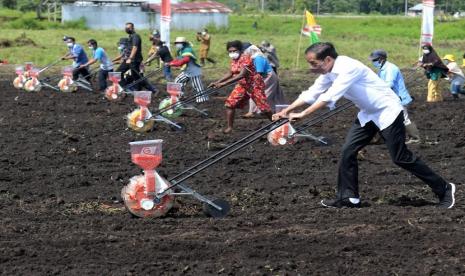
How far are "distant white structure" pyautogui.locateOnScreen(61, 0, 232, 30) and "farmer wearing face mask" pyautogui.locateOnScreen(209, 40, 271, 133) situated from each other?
154 ft

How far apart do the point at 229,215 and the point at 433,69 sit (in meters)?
12.5

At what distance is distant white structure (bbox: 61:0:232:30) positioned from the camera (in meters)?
61.2

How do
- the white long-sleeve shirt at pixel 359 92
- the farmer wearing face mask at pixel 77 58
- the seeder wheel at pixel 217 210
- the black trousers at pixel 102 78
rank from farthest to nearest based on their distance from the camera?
the farmer wearing face mask at pixel 77 58
the black trousers at pixel 102 78
the seeder wheel at pixel 217 210
the white long-sleeve shirt at pixel 359 92

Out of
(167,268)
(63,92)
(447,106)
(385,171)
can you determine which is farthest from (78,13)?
(167,268)

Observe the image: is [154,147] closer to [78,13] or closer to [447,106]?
[447,106]

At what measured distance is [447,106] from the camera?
60.8 ft

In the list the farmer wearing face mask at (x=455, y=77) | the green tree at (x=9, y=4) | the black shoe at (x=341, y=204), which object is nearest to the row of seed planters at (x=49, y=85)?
the farmer wearing face mask at (x=455, y=77)

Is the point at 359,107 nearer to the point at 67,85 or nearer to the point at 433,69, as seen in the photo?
the point at 433,69

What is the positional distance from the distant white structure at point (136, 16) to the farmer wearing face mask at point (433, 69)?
4186 centimetres

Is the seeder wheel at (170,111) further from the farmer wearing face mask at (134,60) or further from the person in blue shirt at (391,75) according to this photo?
the person in blue shirt at (391,75)

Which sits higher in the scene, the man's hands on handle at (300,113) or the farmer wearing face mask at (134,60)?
the man's hands on handle at (300,113)

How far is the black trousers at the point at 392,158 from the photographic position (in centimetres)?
809

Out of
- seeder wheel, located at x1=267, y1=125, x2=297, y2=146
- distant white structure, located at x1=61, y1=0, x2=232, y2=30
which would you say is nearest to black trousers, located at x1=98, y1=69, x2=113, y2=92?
seeder wheel, located at x1=267, y1=125, x2=297, y2=146

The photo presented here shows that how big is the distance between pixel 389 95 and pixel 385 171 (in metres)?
2.73
